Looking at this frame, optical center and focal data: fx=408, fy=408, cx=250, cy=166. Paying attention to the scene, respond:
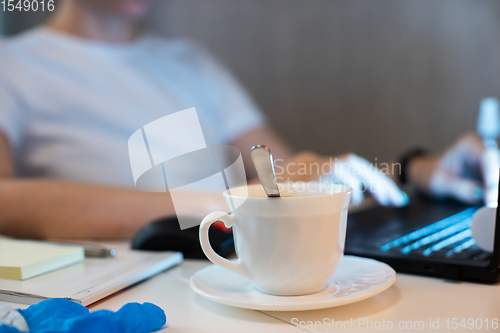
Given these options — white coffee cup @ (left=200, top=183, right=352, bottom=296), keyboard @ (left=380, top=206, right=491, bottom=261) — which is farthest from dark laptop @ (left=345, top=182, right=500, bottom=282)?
white coffee cup @ (left=200, top=183, right=352, bottom=296)

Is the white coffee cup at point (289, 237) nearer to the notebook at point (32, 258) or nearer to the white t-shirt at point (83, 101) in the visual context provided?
the notebook at point (32, 258)

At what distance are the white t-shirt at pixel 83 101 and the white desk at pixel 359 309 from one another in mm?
597

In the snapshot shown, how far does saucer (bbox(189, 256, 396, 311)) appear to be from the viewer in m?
0.31

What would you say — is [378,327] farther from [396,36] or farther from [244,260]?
[396,36]

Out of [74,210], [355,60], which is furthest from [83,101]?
[355,60]

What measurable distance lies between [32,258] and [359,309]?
0.34 meters

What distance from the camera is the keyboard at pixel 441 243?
42 cm

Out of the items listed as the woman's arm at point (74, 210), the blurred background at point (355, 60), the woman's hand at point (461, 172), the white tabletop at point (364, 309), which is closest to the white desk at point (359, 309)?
the white tabletop at point (364, 309)

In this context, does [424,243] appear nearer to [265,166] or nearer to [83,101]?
[265,166]

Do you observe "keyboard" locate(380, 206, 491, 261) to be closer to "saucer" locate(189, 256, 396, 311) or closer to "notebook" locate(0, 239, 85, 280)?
"saucer" locate(189, 256, 396, 311)

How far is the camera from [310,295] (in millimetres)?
342

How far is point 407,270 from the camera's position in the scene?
43 cm

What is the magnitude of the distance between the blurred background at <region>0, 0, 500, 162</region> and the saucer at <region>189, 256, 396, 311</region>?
1.16 m

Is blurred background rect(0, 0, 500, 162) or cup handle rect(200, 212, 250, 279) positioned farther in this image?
blurred background rect(0, 0, 500, 162)
